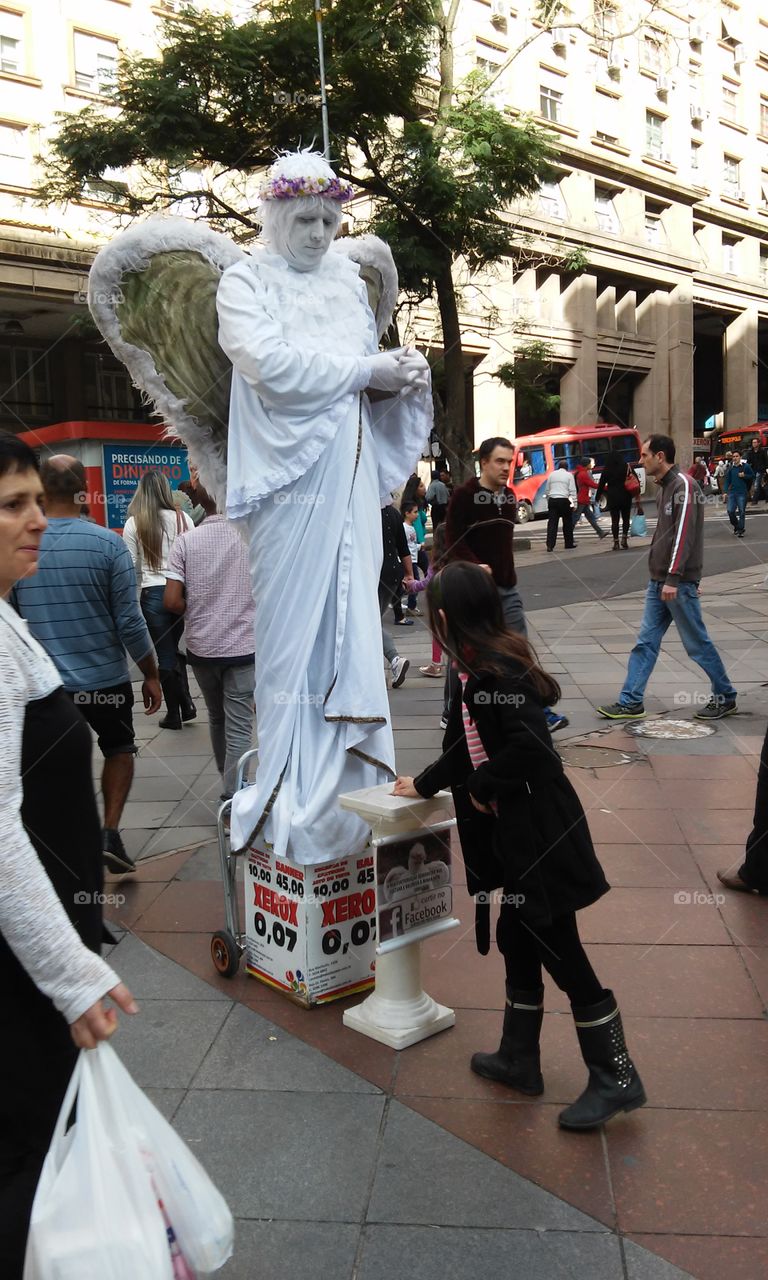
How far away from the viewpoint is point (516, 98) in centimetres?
2936

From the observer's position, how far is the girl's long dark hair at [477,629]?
8.83 feet

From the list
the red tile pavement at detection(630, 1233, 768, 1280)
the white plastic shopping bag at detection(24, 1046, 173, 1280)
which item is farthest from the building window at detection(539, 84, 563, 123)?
the white plastic shopping bag at detection(24, 1046, 173, 1280)

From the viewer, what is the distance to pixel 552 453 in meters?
26.4

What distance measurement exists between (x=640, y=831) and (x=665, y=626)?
251cm

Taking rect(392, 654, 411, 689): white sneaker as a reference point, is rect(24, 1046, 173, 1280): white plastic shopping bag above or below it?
above

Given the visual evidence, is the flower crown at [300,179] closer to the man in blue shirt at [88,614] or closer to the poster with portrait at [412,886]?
the man in blue shirt at [88,614]

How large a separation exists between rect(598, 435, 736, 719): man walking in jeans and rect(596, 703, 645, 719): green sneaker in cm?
37

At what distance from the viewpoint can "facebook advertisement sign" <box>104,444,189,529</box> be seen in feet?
54.9

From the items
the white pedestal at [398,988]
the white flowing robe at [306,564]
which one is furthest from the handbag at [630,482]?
the white pedestal at [398,988]

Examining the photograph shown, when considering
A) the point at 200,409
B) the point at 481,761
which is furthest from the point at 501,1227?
the point at 200,409

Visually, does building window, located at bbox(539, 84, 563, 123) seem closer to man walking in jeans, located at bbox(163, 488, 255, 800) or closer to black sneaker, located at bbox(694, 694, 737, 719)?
black sneaker, located at bbox(694, 694, 737, 719)

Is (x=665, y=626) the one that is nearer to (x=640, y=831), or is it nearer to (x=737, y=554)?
(x=640, y=831)

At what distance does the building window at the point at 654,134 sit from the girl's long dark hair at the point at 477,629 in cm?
3538

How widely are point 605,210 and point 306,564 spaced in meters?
30.9
